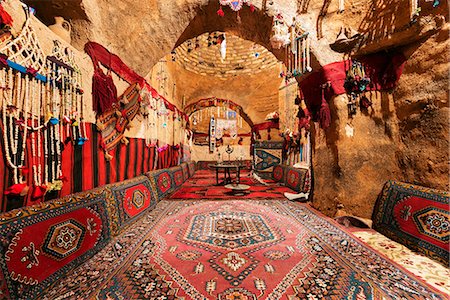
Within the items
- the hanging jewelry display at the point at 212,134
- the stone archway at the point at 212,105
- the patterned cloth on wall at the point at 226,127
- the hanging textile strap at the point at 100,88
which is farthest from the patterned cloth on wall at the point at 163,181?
the patterned cloth on wall at the point at 226,127

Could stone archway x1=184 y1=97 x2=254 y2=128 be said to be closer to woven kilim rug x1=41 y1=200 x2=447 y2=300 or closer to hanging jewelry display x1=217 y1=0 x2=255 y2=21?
hanging jewelry display x1=217 y1=0 x2=255 y2=21

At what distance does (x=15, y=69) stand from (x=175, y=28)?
2.11 m

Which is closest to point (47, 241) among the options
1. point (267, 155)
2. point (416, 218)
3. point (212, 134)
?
point (416, 218)

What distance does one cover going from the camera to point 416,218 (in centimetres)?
155

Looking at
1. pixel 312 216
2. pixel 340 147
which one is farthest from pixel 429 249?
pixel 340 147

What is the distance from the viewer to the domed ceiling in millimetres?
6555

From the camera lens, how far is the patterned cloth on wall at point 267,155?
6160 millimetres

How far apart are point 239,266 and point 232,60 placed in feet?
23.8

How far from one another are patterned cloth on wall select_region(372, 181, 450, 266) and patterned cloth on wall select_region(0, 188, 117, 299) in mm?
2731

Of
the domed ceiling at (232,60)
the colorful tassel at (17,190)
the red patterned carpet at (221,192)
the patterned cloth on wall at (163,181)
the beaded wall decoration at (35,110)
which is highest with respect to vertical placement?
the domed ceiling at (232,60)

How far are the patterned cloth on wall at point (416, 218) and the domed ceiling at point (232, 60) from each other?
19.6 ft

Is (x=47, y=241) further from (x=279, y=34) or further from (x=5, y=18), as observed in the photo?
(x=279, y=34)

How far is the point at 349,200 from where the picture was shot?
2.18 meters

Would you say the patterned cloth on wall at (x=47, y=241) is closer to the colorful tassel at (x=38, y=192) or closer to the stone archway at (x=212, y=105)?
the colorful tassel at (x=38, y=192)
